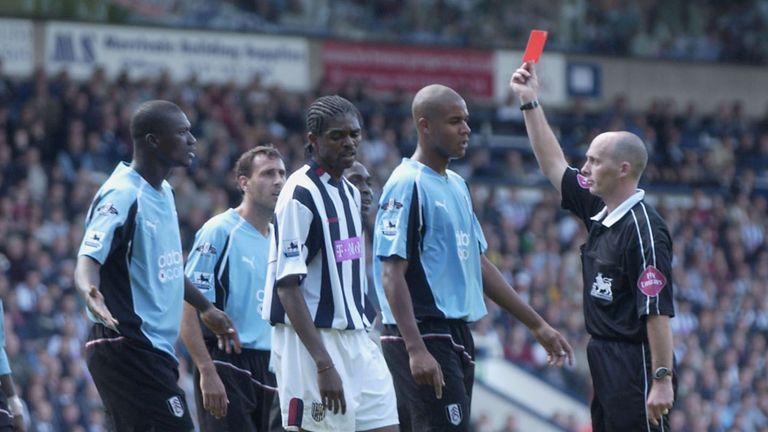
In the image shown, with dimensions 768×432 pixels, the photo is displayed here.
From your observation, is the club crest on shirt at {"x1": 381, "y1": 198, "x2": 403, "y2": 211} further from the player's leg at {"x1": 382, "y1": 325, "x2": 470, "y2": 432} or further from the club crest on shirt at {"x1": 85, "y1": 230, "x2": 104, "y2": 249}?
the club crest on shirt at {"x1": 85, "y1": 230, "x2": 104, "y2": 249}

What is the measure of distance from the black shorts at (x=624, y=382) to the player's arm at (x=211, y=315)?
6.43ft

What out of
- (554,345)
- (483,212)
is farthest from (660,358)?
(483,212)

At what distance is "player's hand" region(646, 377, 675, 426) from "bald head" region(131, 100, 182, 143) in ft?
9.44

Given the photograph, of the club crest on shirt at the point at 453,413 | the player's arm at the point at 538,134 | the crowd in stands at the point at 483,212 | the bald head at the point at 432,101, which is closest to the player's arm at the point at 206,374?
the club crest on shirt at the point at 453,413

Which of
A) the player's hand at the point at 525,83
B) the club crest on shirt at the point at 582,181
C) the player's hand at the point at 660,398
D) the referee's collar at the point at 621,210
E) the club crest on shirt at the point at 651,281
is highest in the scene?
the player's hand at the point at 525,83

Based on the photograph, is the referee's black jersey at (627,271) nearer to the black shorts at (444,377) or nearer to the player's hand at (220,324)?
the black shorts at (444,377)

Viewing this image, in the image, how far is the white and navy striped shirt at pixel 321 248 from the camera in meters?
7.28

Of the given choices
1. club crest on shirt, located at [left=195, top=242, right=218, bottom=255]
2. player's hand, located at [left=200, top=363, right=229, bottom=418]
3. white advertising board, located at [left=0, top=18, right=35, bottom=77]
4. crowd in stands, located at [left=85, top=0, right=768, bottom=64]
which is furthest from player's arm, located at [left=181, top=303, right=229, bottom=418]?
crowd in stands, located at [left=85, top=0, right=768, bottom=64]

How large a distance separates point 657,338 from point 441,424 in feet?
4.07

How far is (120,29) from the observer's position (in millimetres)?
25594

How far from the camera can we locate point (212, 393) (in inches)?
316

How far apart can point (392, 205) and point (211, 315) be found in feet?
3.75

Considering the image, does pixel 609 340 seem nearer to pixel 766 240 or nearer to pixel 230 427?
pixel 230 427

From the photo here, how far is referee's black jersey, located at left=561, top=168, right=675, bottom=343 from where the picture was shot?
7.76m
